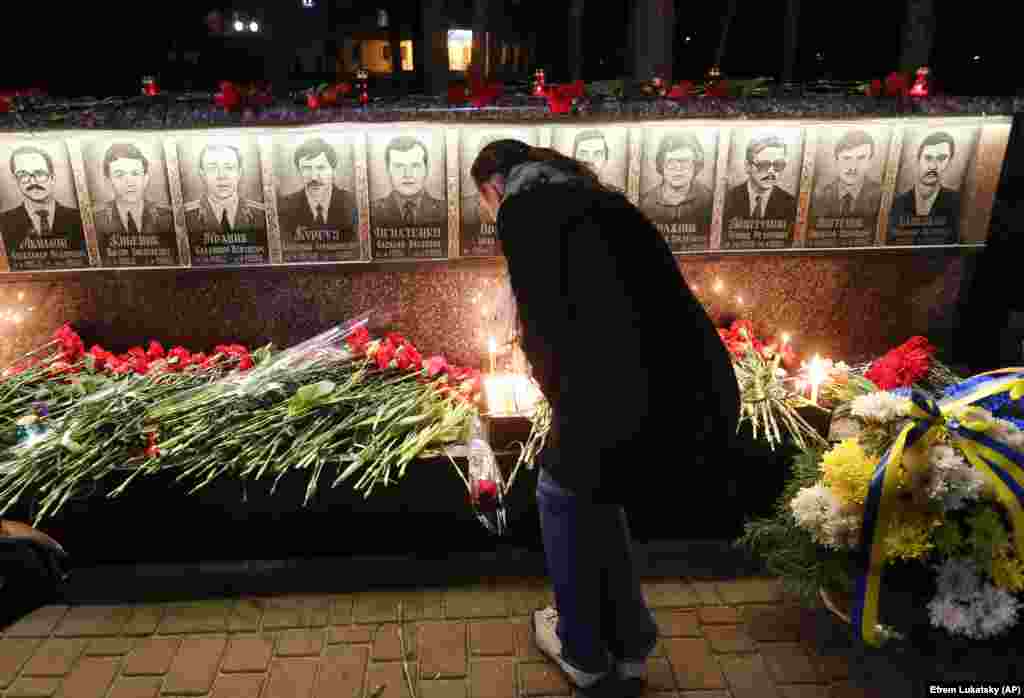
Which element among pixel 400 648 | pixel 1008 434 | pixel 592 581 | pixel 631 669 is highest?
pixel 1008 434

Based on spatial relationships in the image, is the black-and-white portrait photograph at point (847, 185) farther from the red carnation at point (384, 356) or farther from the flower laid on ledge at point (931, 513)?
the red carnation at point (384, 356)

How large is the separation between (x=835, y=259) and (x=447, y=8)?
961 cm

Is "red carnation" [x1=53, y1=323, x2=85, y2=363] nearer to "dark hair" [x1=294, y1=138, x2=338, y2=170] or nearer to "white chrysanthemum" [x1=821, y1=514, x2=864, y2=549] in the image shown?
"dark hair" [x1=294, y1=138, x2=338, y2=170]

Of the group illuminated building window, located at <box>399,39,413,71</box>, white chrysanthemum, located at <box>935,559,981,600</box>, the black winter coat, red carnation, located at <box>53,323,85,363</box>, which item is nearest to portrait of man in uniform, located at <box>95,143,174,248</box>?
red carnation, located at <box>53,323,85,363</box>

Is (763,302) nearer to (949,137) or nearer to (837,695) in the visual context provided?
(949,137)

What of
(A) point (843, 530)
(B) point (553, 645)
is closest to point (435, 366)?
(B) point (553, 645)

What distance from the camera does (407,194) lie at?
3816 millimetres

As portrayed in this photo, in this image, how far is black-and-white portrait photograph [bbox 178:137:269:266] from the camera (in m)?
3.68

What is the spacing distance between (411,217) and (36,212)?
2.19 m

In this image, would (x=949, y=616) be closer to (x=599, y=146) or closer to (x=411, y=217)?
(x=599, y=146)

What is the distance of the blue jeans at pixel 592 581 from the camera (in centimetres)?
244

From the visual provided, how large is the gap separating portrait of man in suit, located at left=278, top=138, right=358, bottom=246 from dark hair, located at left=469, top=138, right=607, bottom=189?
165 centimetres

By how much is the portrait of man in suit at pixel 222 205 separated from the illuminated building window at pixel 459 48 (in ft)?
27.9

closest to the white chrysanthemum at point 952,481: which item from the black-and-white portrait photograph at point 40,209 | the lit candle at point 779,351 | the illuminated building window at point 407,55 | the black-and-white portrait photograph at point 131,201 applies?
the lit candle at point 779,351
